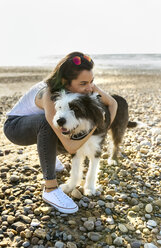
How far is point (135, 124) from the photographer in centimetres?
475

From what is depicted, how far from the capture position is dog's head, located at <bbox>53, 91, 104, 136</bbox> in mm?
2801

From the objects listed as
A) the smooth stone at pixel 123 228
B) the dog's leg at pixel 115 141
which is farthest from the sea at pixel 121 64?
the smooth stone at pixel 123 228

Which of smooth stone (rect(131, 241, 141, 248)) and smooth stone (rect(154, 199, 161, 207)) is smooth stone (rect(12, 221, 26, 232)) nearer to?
smooth stone (rect(131, 241, 141, 248))

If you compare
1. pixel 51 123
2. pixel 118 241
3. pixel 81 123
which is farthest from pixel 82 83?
pixel 118 241

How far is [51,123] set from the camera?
2.94 m

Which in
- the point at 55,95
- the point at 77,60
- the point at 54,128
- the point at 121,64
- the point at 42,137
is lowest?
the point at 121,64

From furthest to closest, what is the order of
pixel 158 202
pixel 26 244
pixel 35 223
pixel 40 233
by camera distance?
pixel 158 202, pixel 35 223, pixel 40 233, pixel 26 244

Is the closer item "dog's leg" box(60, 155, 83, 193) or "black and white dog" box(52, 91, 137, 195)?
"black and white dog" box(52, 91, 137, 195)

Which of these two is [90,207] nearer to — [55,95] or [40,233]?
[40,233]

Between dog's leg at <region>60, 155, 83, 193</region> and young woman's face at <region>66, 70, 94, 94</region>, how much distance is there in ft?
3.10

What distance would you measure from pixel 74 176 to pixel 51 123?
0.91 metres

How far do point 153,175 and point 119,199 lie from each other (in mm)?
881

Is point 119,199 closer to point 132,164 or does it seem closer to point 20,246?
point 132,164

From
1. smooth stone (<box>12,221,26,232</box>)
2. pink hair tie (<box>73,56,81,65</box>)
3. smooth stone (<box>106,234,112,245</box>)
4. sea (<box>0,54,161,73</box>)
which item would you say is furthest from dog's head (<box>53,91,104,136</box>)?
sea (<box>0,54,161,73</box>)
